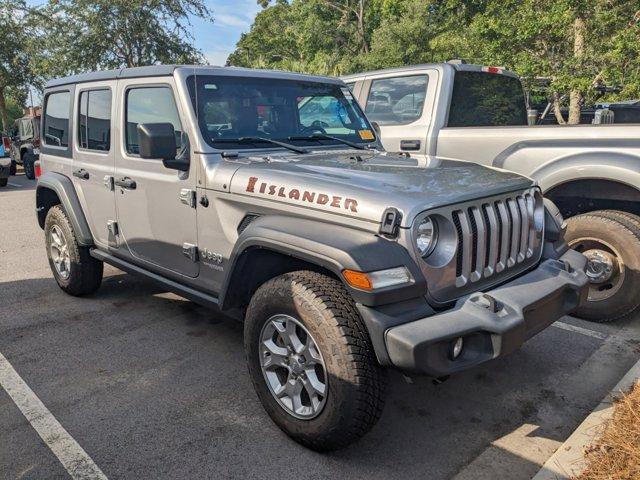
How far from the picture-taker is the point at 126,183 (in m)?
3.90

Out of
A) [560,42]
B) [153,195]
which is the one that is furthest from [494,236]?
[560,42]

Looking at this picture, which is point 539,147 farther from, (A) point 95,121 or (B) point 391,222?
(A) point 95,121

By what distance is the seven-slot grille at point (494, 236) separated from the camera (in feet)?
8.45

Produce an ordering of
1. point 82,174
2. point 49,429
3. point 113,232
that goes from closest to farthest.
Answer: point 49,429 → point 113,232 → point 82,174

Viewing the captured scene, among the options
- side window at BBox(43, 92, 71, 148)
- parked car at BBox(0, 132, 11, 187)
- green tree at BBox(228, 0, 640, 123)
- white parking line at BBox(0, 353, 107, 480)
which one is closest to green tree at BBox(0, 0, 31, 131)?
parked car at BBox(0, 132, 11, 187)

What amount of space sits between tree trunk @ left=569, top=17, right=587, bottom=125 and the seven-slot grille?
9.51 meters

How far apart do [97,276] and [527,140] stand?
403 centimetres

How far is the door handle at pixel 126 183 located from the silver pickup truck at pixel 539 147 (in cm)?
207

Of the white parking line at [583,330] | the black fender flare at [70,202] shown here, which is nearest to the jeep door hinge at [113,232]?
the black fender flare at [70,202]

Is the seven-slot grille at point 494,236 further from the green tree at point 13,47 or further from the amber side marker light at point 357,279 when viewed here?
the green tree at point 13,47

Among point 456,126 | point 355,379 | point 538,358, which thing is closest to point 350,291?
point 355,379

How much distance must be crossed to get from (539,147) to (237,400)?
3131mm

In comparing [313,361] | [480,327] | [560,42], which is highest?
[560,42]

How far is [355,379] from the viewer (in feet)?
7.72
